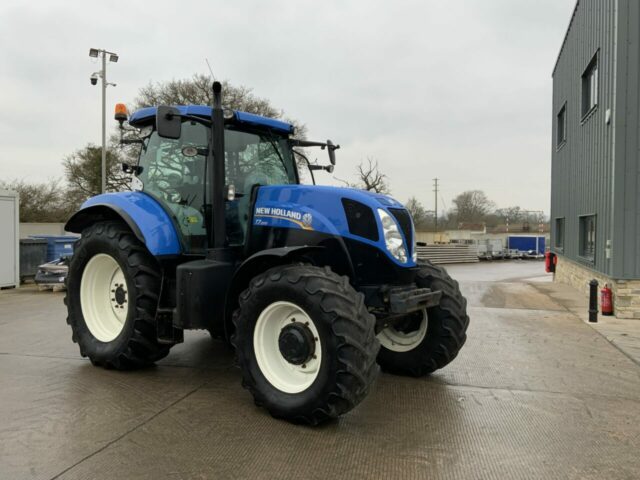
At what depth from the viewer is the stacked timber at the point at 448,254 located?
28719 millimetres

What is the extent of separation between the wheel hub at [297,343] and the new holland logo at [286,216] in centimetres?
89

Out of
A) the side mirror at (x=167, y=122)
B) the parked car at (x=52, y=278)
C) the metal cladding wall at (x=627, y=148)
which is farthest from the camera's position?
the parked car at (x=52, y=278)

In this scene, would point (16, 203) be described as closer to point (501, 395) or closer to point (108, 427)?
point (108, 427)

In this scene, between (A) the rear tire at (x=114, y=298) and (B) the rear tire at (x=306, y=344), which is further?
(A) the rear tire at (x=114, y=298)

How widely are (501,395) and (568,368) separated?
1.50m

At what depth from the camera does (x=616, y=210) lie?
8969 millimetres

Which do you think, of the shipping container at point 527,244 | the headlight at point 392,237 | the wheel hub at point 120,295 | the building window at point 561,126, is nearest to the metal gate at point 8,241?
the wheel hub at point 120,295

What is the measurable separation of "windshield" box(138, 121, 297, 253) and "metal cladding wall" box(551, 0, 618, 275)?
23.0 feet

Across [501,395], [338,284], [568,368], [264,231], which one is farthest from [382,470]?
[568,368]

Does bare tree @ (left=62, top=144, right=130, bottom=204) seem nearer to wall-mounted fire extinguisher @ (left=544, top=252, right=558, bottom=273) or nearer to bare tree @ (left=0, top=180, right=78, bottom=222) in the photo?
bare tree @ (left=0, top=180, right=78, bottom=222)

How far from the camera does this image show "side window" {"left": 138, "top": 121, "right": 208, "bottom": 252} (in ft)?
16.2

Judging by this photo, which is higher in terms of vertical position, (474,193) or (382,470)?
(474,193)

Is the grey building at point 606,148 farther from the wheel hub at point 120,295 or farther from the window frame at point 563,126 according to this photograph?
the wheel hub at point 120,295

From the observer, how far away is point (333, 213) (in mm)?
4258
